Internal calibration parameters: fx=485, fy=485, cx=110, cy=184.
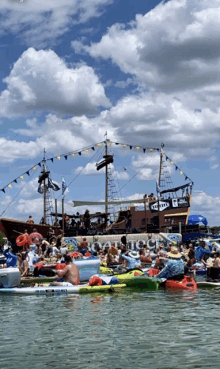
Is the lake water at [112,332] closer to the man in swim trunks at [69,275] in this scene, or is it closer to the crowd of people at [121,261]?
the man in swim trunks at [69,275]

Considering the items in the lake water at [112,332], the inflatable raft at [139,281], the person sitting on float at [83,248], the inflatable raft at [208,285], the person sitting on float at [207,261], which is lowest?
the lake water at [112,332]

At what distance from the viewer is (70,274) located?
53.9 ft

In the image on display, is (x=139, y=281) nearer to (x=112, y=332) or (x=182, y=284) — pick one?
(x=182, y=284)

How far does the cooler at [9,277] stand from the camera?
16953 millimetres

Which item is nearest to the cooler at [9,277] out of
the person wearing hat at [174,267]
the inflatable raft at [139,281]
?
the inflatable raft at [139,281]

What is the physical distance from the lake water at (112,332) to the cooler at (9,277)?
7.51ft

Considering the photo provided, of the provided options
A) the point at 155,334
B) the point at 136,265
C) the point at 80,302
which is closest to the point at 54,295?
the point at 80,302

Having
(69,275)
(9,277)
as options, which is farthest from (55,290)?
(9,277)

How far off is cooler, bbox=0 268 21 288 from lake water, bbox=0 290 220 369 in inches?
90.1

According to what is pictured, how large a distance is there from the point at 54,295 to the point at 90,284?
49.9 inches

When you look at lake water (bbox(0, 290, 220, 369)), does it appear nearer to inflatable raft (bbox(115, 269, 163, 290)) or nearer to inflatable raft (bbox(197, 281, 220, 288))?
inflatable raft (bbox(115, 269, 163, 290))

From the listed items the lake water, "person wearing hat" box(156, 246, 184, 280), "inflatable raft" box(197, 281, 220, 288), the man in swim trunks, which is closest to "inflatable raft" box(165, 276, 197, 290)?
"person wearing hat" box(156, 246, 184, 280)

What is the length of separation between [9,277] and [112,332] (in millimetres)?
8311

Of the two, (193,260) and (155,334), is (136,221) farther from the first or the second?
(155,334)
